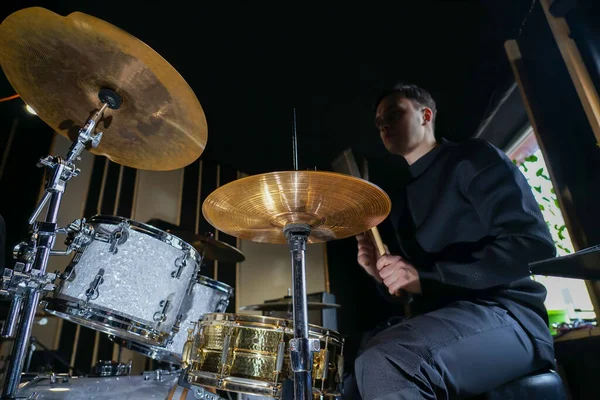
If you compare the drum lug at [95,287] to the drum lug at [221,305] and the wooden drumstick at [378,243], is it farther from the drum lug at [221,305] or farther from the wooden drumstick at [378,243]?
the wooden drumstick at [378,243]

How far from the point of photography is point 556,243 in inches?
95.1

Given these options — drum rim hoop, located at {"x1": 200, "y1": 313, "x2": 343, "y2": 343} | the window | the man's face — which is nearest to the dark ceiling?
the window

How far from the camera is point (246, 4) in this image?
111 inches

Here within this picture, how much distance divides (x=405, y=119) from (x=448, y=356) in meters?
1.29

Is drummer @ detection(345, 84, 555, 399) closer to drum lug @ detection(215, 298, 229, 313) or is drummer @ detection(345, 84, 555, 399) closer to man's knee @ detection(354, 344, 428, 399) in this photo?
man's knee @ detection(354, 344, 428, 399)

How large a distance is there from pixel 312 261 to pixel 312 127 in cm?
194

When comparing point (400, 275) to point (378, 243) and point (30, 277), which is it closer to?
point (378, 243)

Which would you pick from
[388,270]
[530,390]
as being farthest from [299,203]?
[530,390]

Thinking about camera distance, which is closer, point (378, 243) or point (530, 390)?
point (530, 390)

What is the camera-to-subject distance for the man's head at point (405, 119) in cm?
193

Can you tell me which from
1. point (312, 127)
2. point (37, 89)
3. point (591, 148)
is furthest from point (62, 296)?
point (312, 127)

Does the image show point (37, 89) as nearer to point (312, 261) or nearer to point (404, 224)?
point (404, 224)

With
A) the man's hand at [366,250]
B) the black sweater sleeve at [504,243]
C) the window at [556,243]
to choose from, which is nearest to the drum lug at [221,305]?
the man's hand at [366,250]

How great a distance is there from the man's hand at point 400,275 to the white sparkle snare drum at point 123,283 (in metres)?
1.13
